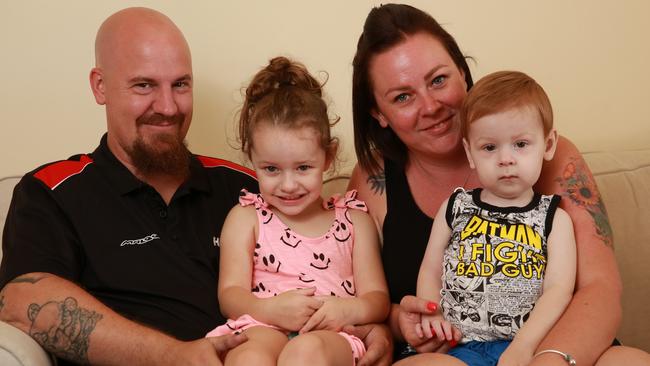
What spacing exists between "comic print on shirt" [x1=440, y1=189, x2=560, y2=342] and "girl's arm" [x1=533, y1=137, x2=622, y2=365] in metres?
0.09

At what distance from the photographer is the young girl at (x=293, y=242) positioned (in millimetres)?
1855

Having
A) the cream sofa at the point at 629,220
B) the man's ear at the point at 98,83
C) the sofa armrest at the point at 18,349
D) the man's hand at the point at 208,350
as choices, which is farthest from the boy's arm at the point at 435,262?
the man's ear at the point at 98,83

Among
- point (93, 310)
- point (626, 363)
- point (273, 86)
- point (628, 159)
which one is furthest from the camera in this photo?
point (628, 159)

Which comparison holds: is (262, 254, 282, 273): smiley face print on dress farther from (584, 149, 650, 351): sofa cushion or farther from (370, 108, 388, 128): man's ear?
(584, 149, 650, 351): sofa cushion

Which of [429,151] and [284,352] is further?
[429,151]

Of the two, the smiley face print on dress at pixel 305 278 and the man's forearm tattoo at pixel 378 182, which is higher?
the man's forearm tattoo at pixel 378 182

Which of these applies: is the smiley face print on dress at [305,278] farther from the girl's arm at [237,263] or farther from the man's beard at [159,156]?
the man's beard at [159,156]

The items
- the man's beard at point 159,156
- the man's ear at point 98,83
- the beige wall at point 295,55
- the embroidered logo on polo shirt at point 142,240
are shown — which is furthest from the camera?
the beige wall at point 295,55

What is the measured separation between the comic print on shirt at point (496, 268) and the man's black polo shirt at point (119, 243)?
2.25 feet

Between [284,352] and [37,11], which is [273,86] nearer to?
[284,352]

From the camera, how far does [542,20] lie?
121 inches

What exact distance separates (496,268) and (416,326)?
0.27 m

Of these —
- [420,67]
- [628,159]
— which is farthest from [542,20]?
[420,67]

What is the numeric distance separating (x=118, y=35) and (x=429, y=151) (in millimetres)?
1007
